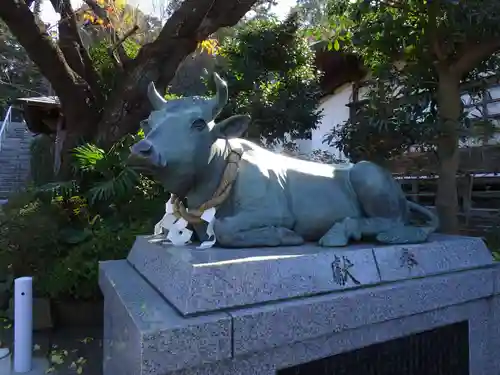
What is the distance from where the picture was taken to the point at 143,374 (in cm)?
165

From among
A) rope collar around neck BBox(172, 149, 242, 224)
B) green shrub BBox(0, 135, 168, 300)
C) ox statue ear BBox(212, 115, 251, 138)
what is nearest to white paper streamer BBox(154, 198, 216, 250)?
rope collar around neck BBox(172, 149, 242, 224)

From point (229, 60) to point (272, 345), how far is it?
242 inches

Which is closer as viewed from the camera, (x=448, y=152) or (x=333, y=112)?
(x=448, y=152)

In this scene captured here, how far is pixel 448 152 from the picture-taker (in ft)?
15.4

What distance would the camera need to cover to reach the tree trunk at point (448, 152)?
4602mm

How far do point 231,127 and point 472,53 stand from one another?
11.0 feet

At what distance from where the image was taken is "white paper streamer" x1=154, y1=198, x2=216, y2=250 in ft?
7.96

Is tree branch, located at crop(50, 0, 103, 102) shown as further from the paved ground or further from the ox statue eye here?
the ox statue eye

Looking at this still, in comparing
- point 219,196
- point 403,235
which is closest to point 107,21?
point 219,196

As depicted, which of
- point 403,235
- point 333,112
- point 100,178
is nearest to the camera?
point 403,235

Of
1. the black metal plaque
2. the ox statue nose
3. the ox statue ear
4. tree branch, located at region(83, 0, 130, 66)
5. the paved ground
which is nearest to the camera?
the ox statue nose

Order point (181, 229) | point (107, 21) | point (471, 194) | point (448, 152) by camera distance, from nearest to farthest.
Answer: point (181, 229)
point (448, 152)
point (107, 21)
point (471, 194)

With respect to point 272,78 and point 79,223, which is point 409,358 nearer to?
point 79,223

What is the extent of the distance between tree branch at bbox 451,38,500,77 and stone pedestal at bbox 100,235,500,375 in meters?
2.47
